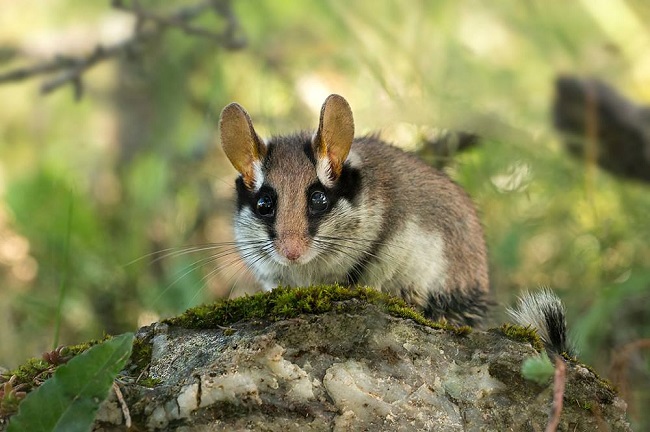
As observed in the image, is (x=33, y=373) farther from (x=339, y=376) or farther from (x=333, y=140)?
(x=333, y=140)

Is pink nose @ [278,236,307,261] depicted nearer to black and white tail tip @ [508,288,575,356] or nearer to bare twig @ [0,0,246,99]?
black and white tail tip @ [508,288,575,356]

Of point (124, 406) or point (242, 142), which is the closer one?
point (124, 406)

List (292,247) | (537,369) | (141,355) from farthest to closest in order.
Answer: (292,247)
(141,355)
(537,369)

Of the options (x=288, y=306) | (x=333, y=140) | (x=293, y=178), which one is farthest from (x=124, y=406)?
(x=333, y=140)

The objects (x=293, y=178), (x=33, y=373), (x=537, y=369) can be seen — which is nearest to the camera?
(x=537, y=369)

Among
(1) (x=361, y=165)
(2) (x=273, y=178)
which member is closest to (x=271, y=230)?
(2) (x=273, y=178)

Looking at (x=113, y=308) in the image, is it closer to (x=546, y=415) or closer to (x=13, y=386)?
(x=13, y=386)

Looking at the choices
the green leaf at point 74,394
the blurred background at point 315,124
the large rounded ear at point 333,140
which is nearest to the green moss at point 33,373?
the green leaf at point 74,394
